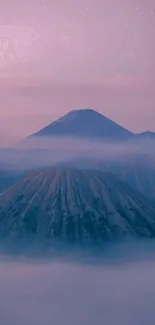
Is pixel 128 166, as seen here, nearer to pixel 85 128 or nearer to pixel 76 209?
pixel 76 209

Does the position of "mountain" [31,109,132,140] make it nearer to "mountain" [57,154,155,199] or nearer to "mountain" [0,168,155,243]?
"mountain" [57,154,155,199]

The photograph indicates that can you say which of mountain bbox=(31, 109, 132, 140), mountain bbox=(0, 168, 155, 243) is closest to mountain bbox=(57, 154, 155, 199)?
mountain bbox=(0, 168, 155, 243)

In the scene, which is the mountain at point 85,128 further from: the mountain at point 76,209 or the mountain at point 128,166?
the mountain at point 76,209

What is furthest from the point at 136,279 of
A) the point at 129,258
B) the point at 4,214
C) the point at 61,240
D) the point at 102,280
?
the point at 4,214

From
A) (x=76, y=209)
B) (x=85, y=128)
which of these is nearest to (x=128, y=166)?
(x=76, y=209)

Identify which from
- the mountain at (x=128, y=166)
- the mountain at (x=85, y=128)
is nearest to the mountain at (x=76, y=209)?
the mountain at (x=128, y=166)
